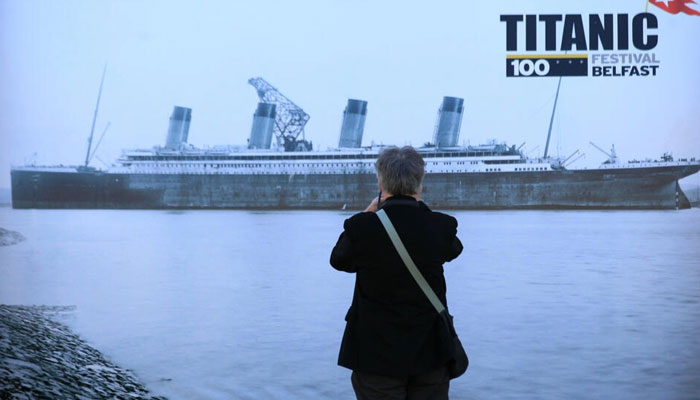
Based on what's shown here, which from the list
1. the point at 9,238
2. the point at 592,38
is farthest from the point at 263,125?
the point at 592,38

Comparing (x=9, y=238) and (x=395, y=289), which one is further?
(x=9, y=238)

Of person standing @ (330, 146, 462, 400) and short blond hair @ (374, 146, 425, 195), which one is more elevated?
short blond hair @ (374, 146, 425, 195)

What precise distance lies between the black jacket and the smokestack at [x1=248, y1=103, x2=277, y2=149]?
1018 inches

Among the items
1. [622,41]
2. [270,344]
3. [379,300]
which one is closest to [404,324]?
[379,300]

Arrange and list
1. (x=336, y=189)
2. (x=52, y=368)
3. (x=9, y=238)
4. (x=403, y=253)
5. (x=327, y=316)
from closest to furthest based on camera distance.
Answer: (x=403, y=253) < (x=52, y=368) < (x=327, y=316) < (x=9, y=238) < (x=336, y=189)

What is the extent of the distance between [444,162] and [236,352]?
2546 cm

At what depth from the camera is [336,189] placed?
29266 millimetres

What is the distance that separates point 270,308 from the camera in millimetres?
6809

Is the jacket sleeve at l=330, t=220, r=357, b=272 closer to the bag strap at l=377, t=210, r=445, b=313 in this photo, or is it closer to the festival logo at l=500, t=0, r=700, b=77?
the bag strap at l=377, t=210, r=445, b=313

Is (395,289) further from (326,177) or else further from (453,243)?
(326,177)

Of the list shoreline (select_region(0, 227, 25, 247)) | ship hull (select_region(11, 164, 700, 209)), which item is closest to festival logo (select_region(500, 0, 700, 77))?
shoreline (select_region(0, 227, 25, 247))

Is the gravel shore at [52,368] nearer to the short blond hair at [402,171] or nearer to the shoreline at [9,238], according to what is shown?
the short blond hair at [402,171]

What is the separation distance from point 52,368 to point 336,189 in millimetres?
26115

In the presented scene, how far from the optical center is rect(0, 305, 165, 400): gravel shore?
2.79 m
